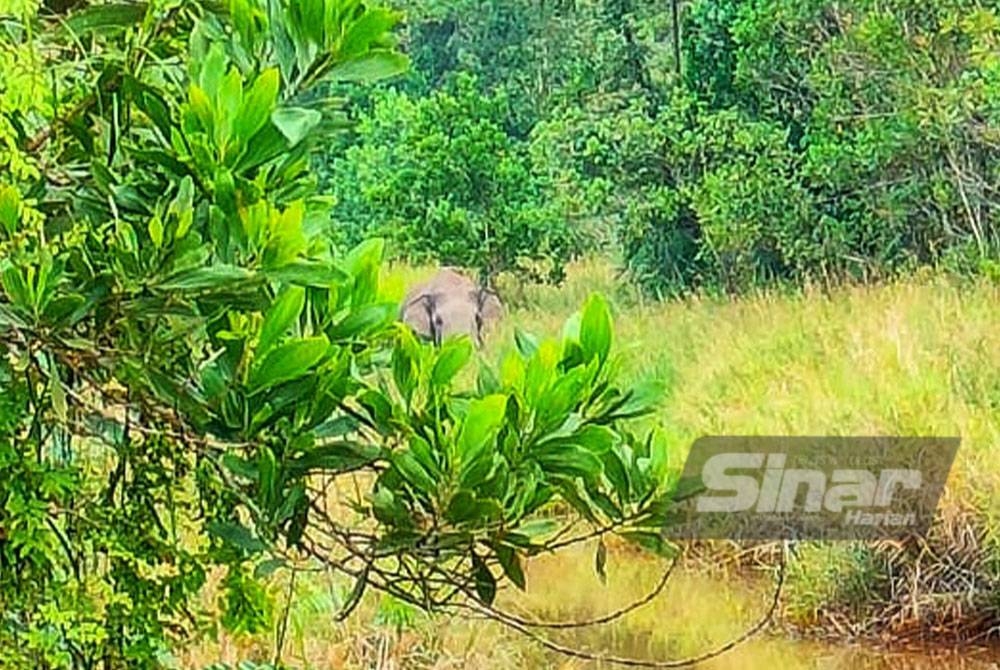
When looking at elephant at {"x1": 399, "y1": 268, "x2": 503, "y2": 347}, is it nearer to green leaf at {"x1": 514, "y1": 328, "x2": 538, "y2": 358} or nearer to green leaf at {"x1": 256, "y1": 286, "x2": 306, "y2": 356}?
green leaf at {"x1": 514, "y1": 328, "x2": 538, "y2": 358}

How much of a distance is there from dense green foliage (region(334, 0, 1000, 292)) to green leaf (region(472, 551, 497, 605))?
107cm

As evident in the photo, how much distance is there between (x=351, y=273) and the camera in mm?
538

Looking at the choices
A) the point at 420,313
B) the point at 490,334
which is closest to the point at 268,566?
the point at 420,313

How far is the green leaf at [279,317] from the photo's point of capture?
1.59 ft

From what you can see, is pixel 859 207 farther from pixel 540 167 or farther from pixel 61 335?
pixel 61 335

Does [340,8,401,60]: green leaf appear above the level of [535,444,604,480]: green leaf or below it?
above

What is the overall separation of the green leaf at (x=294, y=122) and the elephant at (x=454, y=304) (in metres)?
0.74

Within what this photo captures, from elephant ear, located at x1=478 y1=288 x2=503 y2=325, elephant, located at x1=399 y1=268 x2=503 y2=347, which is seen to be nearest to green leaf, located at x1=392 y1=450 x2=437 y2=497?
elephant, located at x1=399 y1=268 x2=503 y2=347

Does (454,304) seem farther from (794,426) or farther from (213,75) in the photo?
(213,75)

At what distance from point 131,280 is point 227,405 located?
2.4 inches

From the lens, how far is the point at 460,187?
171 cm

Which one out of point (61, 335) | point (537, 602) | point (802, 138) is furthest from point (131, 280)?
point (802, 138)

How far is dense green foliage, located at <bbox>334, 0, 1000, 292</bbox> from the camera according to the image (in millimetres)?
1655

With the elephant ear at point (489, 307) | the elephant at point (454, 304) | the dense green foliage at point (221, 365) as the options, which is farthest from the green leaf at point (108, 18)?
the elephant ear at point (489, 307)
